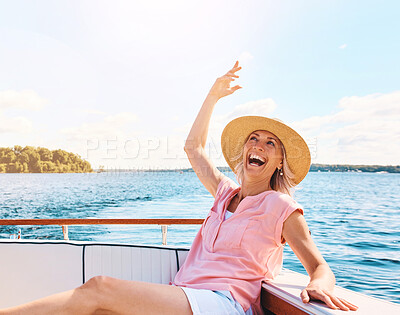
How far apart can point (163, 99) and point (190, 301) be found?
121 feet

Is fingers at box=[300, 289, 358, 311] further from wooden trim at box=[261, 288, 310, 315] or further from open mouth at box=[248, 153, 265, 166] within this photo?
open mouth at box=[248, 153, 265, 166]

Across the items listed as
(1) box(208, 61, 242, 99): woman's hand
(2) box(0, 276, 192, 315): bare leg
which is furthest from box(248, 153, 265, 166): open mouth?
(2) box(0, 276, 192, 315): bare leg

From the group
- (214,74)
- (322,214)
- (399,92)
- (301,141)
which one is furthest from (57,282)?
(399,92)

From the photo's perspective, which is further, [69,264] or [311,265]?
[69,264]

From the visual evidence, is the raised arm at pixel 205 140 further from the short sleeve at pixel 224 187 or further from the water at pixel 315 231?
the water at pixel 315 231

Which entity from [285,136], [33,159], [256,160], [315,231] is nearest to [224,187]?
[256,160]

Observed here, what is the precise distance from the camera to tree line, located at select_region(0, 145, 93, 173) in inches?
1211

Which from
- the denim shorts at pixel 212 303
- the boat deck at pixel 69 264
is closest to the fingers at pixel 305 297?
the denim shorts at pixel 212 303

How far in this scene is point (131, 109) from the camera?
3916cm

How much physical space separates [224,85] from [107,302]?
119 centimetres

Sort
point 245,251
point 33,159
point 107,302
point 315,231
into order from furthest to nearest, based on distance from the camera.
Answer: point 33,159, point 315,231, point 245,251, point 107,302

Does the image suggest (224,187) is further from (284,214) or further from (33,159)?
(33,159)

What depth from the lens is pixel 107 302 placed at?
1251mm

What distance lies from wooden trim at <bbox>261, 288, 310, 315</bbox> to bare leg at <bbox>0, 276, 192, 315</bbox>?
30 centimetres
